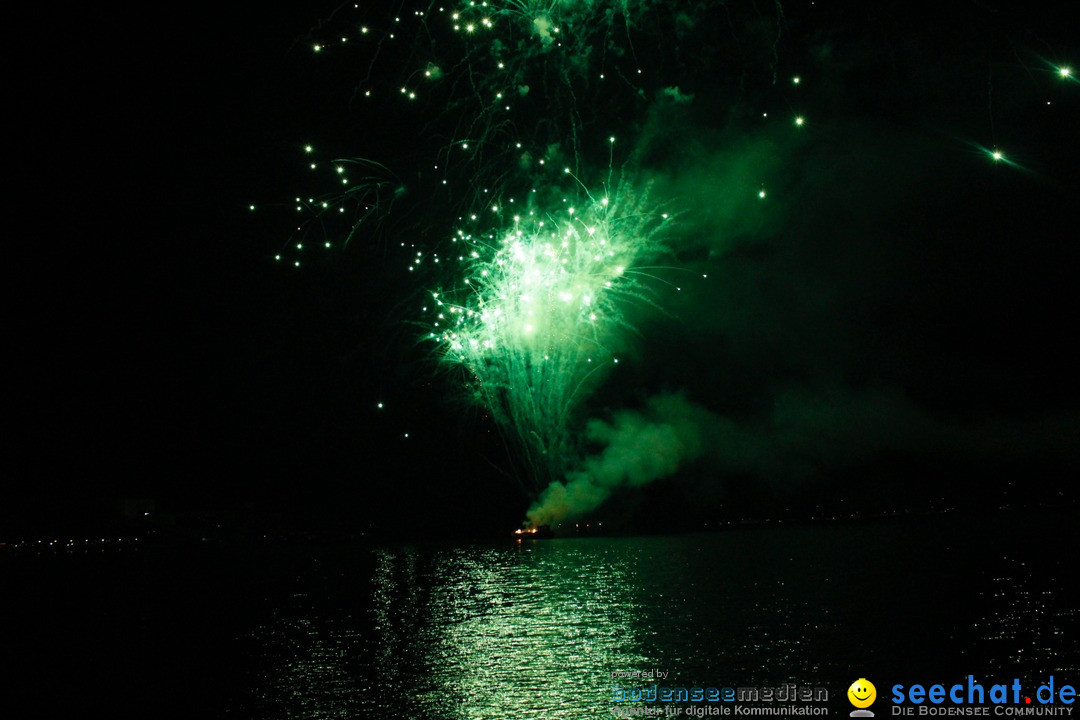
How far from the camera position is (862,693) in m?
9.20

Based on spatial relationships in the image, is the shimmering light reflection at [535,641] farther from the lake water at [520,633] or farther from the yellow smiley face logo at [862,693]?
the yellow smiley face logo at [862,693]

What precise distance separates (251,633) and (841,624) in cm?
1100

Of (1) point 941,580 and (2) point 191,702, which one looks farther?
(1) point 941,580

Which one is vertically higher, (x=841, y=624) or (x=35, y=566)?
(x=841, y=624)

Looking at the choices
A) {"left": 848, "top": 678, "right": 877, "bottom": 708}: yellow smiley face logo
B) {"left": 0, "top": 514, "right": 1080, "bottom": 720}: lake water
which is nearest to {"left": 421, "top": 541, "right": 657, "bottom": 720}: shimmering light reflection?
{"left": 0, "top": 514, "right": 1080, "bottom": 720}: lake water

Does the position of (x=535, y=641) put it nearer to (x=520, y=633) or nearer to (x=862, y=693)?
(x=520, y=633)

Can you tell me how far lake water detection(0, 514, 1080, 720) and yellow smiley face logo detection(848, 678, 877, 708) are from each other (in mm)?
145

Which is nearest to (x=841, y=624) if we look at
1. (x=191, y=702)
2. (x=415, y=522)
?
(x=191, y=702)

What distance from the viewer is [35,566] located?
3291 centimetres

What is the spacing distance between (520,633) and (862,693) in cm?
616

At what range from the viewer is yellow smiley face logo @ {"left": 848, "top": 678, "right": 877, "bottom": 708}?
8.92 m

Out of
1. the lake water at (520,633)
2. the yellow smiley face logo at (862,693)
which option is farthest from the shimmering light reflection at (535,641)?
the yellow smiley face logo at (862,693)

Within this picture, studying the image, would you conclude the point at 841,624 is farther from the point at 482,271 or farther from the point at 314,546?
the point at 314,546

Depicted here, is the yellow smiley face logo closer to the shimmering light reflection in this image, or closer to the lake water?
the lake water
